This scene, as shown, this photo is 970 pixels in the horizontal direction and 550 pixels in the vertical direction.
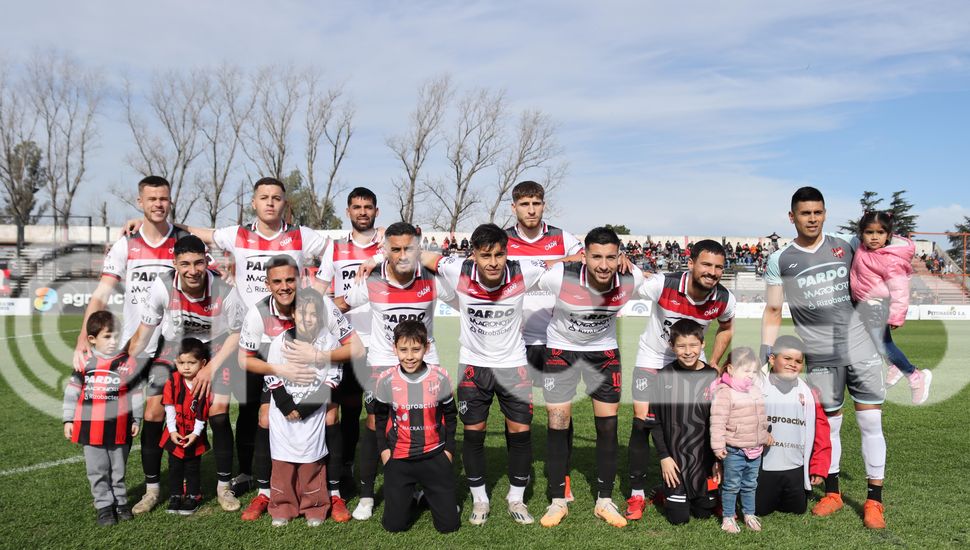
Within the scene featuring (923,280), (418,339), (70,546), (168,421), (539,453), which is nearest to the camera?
(70,546)

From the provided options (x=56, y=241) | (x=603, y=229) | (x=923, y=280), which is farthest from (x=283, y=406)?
(x=56, y=241)

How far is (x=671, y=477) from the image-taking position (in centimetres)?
403

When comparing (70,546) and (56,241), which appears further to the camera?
(56,241)

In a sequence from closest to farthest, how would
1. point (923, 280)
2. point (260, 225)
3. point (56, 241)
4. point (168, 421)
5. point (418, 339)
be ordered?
point (418, 339)
point (168, 421)
point (260, 225)
point (923, 280)
point (56, 241)

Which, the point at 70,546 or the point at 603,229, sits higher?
the point at 603,229

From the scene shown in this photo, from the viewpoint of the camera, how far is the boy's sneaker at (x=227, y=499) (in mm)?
4227

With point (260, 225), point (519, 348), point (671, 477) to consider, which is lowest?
point (671, 477)

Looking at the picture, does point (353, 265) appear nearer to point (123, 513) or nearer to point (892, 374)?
point (123, 513)

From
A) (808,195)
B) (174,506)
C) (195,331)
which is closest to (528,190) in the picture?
(808,195)

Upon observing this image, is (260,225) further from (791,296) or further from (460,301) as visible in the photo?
(791,296)

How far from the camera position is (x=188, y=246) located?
4.19 metres

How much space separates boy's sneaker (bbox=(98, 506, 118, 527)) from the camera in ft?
12.8

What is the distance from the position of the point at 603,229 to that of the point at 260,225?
8.39 ft

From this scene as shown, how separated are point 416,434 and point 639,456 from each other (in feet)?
4.96
